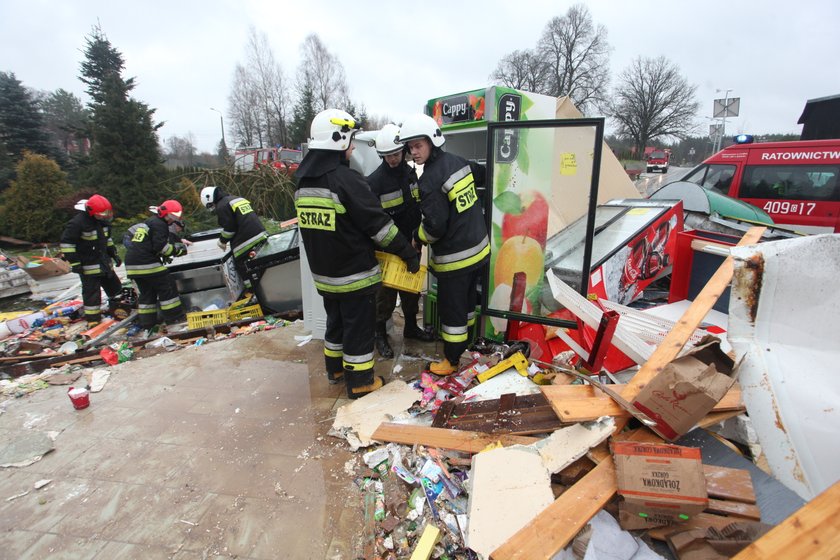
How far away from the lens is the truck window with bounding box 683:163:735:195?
7188 mm

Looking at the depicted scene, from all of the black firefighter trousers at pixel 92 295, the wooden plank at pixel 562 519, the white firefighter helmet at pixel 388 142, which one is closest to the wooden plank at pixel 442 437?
the wooden plank at pixel 562 519

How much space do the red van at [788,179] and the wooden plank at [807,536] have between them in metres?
6.75

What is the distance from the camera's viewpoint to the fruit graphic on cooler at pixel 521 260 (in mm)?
3668

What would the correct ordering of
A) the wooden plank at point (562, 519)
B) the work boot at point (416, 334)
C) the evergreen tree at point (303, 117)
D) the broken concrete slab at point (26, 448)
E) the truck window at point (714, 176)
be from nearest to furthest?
1. the wooden plank at point (562, 519)
2. the broken concrete slab at point (26, 448)
3. the work boot at point (416, 334)
4. the truck window at point (714, 176)
5. the evergreen tree at point (303, 117)

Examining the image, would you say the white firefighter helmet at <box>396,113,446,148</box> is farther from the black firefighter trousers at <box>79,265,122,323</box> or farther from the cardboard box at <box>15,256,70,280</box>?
the cardboard box at <box>15,256,70,280</box>

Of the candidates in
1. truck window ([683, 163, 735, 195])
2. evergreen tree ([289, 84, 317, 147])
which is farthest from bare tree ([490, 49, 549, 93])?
truck window ([683, 163, 735, 195])

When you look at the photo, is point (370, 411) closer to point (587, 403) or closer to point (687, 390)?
point (587, 403)

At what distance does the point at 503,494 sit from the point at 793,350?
1585mm

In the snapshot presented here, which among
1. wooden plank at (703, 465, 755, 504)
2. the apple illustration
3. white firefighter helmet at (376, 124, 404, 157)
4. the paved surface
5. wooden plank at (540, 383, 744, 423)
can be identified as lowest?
the paved surface

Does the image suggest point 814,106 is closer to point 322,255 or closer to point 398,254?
point 398,254

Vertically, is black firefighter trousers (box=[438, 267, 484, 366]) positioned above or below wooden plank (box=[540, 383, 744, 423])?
above

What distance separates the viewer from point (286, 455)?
8.80 ft

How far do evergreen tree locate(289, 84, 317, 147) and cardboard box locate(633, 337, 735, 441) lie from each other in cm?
2709

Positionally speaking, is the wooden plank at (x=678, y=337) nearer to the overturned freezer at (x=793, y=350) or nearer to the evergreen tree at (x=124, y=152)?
the overturned freezer at (x=793, y=350)
